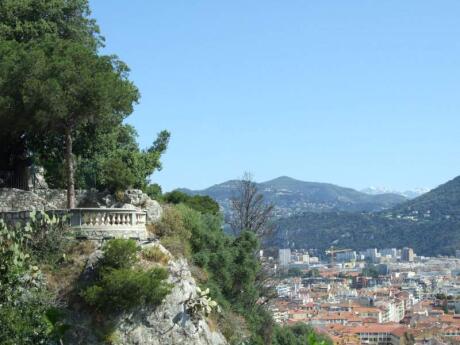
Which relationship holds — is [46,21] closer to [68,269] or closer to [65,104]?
[65,104]

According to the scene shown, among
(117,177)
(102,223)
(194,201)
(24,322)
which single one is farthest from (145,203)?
(194,201)

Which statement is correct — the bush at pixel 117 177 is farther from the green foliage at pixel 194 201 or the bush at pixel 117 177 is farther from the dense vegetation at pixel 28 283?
the dense vegetation at pixel 28 283

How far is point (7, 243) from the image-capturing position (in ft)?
55.1

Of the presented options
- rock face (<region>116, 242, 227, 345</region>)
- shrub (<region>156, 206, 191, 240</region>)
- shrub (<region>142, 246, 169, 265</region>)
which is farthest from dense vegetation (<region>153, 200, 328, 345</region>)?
rock face (<region>116, 242, 227, 345</region>)

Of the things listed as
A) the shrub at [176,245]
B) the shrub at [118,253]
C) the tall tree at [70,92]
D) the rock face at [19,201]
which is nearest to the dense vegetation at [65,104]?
the tall tree at [70,92]

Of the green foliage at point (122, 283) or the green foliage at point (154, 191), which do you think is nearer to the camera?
the green foliage at point (122, 283)

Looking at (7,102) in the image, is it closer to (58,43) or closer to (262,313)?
(58,43)

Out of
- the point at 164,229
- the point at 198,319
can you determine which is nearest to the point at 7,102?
the point at 164,229

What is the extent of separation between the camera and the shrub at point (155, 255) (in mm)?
17531

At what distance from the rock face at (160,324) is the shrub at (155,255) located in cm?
16

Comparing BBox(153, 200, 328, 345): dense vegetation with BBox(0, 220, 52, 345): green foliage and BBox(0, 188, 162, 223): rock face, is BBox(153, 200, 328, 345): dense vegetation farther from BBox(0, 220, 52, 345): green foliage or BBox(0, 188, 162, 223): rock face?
BBox(0, 220, 52, 345): green foliage

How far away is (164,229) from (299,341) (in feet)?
56.1

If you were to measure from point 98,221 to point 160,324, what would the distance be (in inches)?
106

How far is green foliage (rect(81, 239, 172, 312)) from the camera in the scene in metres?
16.2
